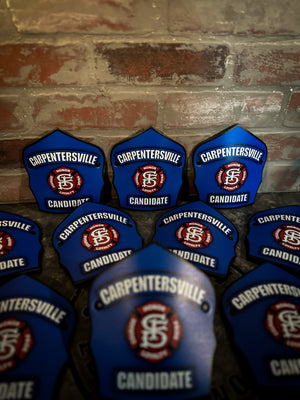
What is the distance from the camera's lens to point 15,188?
86 cm

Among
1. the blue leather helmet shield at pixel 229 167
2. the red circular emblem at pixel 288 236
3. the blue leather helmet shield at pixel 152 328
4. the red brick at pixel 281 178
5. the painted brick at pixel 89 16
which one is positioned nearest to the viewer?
the blue leather helmet shield at pixel 152 328

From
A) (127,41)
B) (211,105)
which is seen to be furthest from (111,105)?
(211,105)

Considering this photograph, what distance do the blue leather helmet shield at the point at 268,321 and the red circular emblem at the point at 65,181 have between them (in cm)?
52

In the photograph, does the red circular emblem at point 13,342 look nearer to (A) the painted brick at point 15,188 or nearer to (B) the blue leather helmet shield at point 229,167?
(A) the painted brick at point 15,188

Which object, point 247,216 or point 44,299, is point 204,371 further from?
point 247,216

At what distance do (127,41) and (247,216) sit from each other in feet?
1.99

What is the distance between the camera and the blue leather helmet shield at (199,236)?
0.66 m

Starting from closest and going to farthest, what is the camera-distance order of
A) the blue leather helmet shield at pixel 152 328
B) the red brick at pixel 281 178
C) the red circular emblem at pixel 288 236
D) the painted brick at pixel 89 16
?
the blue leather helmet shield at pixel 152 328 → the painted brick at pixel 89 16 → the red circular emblem at pixel 288 236 → the red brick at pixel 281 178

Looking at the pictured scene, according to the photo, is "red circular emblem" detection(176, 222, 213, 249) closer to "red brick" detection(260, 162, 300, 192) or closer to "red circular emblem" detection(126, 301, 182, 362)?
"red circular emblem" detection(126, 301, 182, 362)

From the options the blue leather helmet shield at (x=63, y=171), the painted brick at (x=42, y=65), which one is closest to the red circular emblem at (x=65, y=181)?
the blue leather helmet shield at (x=63, y=171)

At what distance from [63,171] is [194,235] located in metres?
0.43

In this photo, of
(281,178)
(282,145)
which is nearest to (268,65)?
(282,145)

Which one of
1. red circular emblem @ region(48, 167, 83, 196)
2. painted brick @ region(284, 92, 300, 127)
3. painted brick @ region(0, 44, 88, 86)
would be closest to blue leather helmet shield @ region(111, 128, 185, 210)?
red circular emblem @ region(48, 167, 83, 196)

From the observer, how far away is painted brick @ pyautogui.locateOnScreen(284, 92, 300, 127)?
781 millimetres
